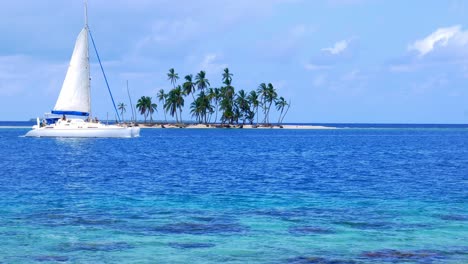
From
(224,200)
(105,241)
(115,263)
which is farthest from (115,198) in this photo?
(115,263)

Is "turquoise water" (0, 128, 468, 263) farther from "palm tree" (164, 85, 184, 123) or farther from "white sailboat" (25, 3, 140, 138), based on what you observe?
"palm tree" (164, 85, 184, 123)

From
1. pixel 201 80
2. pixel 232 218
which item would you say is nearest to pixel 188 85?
pixel 201 80

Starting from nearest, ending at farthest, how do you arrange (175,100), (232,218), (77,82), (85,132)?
(232,218)
(77,82)
(85,132)
(175,100)

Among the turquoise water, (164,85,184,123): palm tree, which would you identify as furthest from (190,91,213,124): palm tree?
the turquoise water

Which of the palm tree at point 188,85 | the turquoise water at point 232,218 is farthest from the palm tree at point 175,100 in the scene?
the turquoise water at point 232,218

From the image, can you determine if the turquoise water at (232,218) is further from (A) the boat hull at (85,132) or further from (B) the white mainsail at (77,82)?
(A) the boat hull at (85,132)

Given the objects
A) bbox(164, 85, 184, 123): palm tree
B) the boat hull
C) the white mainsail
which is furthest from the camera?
bbox(164, 85, 184, 123): palm tree

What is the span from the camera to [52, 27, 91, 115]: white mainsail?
93.1m

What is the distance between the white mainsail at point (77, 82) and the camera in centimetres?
9306

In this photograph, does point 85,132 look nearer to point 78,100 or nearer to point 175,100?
point 78,100

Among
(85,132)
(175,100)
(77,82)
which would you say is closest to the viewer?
(77,82)

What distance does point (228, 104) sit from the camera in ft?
632

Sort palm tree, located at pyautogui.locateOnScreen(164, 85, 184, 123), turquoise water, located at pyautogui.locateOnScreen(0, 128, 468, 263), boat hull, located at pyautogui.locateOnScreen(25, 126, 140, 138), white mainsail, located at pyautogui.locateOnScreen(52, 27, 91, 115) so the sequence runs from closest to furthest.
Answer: turquoise water, located at pyautogui.locateOnScreen(0, 128, 468, 263) < white mainsail, located at pyautogui.locateOnScreen(52, 27, 91, 115) < boat hull, located at pyautogui.locateOnScreen(25, 126, 140, 138) < palm tree, located at pyautogui.locateOnScreen(164, 85, 184, 123)

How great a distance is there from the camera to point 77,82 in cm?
9306
